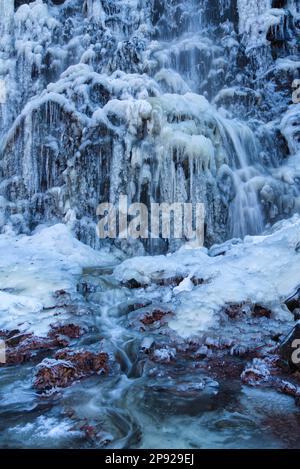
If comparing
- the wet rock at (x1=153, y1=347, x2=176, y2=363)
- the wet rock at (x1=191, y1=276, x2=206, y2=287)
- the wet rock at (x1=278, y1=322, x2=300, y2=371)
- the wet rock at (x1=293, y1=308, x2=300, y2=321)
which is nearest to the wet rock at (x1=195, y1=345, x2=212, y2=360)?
the wet rock at (x1=153, y1=347, x2=176, y2=363)

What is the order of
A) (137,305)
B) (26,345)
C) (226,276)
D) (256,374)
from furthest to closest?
(137,305) < (226,276) < (26,345) < (256,374)

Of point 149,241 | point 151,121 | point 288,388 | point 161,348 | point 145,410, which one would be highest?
point 151,121

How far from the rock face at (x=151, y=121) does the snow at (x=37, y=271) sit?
1.29 meters

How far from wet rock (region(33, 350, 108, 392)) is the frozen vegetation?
0.07ft

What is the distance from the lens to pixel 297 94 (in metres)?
16.5

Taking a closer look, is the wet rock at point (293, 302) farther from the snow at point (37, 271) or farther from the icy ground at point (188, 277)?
the snow at point (37, 271)

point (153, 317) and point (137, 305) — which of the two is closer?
point (153, 317)

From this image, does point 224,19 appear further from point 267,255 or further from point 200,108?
point 267,255

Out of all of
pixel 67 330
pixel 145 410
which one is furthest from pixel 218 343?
pixel 67 330

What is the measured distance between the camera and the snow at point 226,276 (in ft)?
21.0

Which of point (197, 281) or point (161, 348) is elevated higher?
point (197, 281)

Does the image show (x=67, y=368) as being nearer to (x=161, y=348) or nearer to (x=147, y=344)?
(x=147, y=344)

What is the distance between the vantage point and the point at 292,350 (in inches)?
193

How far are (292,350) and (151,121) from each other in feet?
30.1
